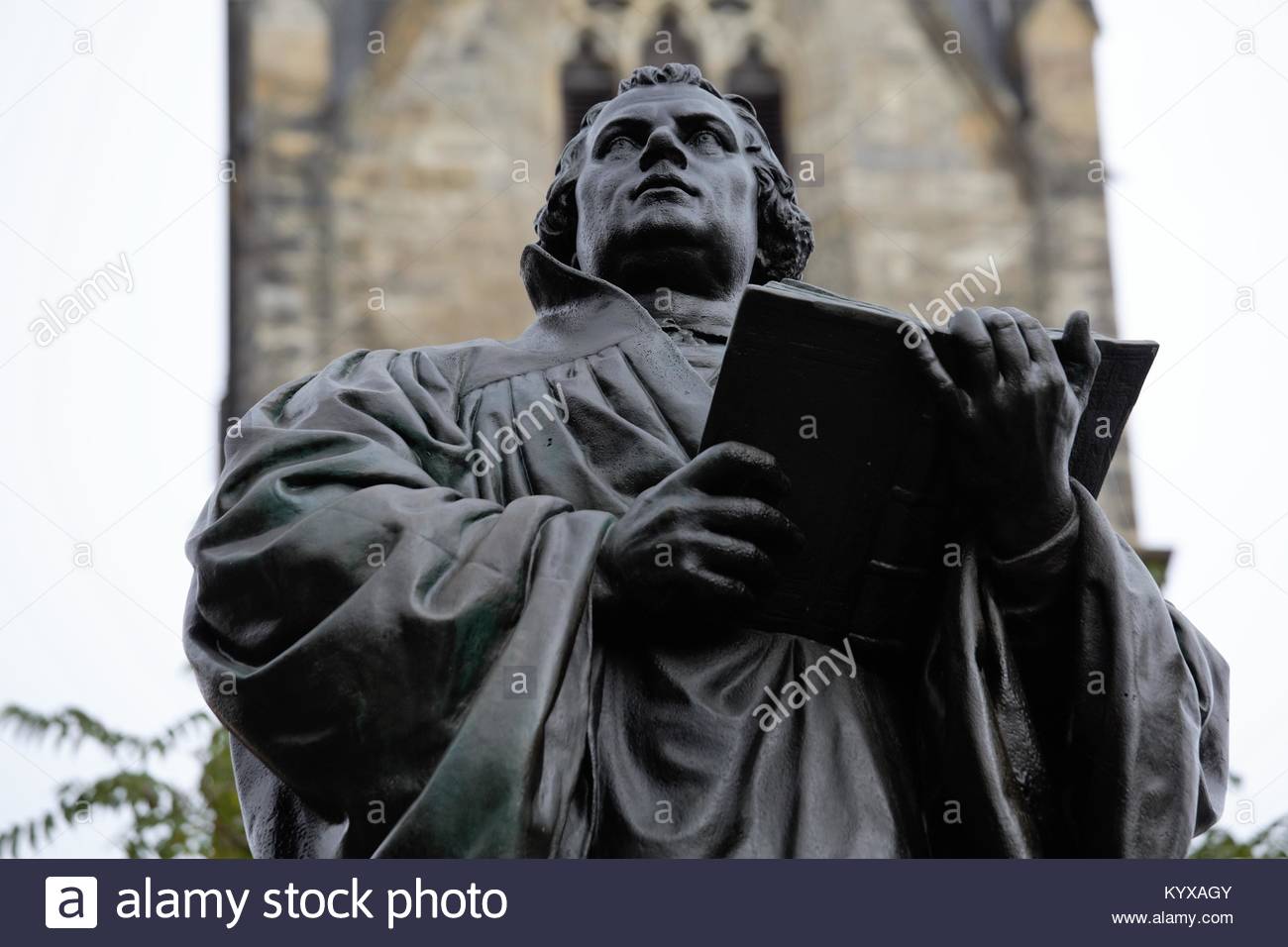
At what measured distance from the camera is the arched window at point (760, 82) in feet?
105

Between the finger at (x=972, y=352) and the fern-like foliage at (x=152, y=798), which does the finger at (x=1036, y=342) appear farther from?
the fern-like foliage at (x=152, y=798)

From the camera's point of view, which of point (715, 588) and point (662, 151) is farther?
point (662, 151)

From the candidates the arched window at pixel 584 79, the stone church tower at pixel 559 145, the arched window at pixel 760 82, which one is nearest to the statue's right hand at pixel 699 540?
the stone church tower at pixel 559 145

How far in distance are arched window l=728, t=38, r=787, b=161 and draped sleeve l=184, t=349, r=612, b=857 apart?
89.7 feet

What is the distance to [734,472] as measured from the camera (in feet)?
15.5

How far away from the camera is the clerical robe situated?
175 inches

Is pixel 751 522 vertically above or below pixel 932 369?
below

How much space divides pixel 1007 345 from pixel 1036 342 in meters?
0.07

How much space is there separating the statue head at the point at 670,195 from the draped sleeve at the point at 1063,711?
1.26 metres

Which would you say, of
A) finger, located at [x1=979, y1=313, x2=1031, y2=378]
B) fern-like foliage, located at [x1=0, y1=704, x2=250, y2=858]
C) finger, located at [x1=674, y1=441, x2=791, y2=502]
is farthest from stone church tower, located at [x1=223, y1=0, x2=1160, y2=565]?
finger, located at [x1=979, y1=313, x2=1031, y2=378]

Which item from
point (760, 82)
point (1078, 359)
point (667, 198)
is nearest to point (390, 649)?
point (1078, 359)

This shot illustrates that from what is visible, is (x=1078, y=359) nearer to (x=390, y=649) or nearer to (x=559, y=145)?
(x=390, y=649)
